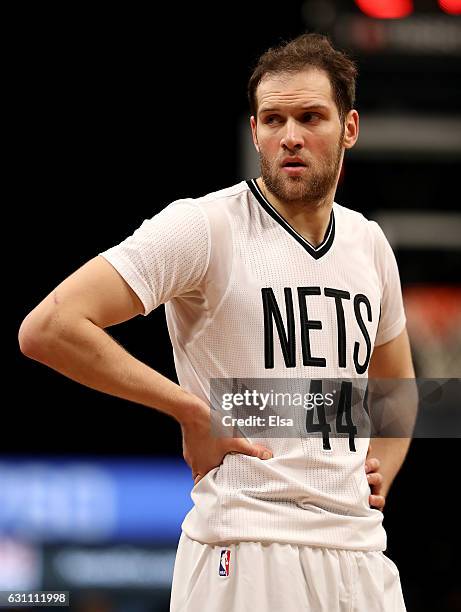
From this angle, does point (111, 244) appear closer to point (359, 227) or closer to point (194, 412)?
point (359, 227)

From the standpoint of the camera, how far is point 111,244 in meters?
7.89

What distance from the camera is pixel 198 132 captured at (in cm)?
809

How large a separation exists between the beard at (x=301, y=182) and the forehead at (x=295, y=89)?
14 cm

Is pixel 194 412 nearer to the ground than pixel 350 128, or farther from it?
nearer to the ground

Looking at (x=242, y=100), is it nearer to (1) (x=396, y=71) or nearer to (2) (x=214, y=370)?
(1) (x=396, y=71)

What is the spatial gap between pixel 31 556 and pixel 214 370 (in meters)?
4.86

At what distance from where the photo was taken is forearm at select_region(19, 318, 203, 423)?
253cm

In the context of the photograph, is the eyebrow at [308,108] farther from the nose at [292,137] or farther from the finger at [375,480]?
the finger at [375,480]

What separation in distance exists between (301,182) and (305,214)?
11 centimetres

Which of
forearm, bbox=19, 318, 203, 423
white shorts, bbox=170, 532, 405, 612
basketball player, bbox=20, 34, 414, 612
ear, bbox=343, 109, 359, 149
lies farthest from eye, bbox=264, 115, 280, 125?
white shorts, bbox=170, 532, 405, 612

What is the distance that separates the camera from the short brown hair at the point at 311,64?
2922 millimetres

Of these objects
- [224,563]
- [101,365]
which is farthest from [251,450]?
[101,365]

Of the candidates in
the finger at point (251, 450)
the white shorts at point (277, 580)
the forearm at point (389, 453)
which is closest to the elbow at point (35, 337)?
the finger at point (251, 450)

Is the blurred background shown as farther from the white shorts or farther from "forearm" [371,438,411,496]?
the white shorts
